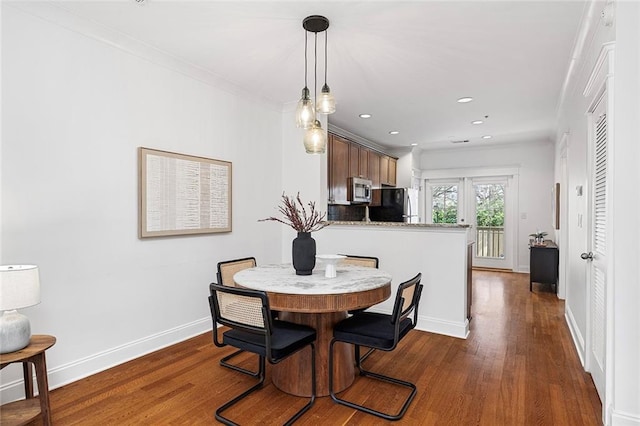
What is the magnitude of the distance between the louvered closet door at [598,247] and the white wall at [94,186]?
122 inches

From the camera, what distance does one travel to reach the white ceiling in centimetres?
234

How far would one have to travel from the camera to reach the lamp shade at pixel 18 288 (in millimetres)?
1761

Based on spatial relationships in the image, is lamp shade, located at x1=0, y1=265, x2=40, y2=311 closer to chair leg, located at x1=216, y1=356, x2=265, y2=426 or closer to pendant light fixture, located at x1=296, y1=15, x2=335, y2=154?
chair leg, located at x1=216, y1=356, x2=265, y2=426

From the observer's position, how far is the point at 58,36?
2391 mm

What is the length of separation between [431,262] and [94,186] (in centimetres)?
302

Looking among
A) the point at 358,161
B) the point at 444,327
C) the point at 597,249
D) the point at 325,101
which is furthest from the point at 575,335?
the point at 358,161

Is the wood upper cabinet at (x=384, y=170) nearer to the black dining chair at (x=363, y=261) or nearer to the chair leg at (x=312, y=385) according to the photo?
the black dining chair at (x=363, y=261)

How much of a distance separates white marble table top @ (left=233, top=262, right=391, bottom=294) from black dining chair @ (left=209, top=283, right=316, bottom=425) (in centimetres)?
19

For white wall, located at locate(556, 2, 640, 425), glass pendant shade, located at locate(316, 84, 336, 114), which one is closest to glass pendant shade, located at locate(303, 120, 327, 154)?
glass pendant shade, located at locate(316, 84, 336, 114)

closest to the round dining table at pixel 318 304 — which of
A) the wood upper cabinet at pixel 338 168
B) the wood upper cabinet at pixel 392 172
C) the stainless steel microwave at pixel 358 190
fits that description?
the wood upper cabinet at pixel 338 168

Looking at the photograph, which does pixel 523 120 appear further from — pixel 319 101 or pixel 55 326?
pixel 55 326

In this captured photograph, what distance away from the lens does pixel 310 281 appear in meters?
2.32

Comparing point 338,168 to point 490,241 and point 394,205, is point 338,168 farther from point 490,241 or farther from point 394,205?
point 490,241

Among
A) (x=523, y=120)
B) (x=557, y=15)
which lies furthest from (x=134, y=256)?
(x=523, y=120)
